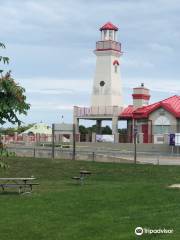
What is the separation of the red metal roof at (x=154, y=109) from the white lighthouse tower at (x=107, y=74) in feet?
7.63

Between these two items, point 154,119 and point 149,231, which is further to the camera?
point 154,119

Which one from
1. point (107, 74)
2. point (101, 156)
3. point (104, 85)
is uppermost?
point (107, 74)

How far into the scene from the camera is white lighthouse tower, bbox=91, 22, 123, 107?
6247cm

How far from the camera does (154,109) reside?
5750cm

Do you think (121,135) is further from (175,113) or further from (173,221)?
(173,221)

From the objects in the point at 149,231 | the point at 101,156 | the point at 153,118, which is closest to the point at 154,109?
the point at 153,118

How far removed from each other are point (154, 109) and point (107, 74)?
7.87 metres

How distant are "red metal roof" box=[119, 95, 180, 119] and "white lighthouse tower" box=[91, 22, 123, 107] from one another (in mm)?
2324

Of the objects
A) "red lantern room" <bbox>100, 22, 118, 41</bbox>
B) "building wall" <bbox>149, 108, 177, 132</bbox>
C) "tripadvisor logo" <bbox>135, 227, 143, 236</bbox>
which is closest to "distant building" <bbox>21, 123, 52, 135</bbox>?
"red lantern room" <bbox>100, 22, 118, 41</bbox>

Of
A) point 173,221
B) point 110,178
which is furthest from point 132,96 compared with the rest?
point 173,221

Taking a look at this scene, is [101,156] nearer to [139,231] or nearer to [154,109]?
[154,109]

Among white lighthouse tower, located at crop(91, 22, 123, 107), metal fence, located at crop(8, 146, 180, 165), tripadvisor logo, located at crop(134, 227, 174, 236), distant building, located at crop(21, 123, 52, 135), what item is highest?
white lighthouse tower, located at crop(91, 22, 123, 107)

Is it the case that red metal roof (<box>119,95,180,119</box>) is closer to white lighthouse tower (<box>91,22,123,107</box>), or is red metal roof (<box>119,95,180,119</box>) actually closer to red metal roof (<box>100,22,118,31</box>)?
white lighthouse tower (<box>91,22,123,107</box>)

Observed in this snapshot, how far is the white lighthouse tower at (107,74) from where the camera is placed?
62.5m
